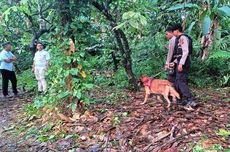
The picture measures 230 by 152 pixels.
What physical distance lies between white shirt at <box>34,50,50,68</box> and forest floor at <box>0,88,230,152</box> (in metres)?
2.35

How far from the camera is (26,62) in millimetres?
18750

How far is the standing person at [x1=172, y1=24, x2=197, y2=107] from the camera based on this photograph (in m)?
6.21

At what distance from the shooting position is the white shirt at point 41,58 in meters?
9.86

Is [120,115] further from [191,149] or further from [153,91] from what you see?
[191,149]

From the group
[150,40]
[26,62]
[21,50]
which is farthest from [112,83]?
[26,62]

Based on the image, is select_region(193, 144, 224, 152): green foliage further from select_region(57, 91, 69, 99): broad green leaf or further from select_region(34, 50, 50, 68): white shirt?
select_region(34, 50, 50, 68): white shirt

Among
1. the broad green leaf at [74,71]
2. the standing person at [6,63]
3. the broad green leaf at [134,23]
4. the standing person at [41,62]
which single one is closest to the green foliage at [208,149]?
the broad green leaf at [134,23]

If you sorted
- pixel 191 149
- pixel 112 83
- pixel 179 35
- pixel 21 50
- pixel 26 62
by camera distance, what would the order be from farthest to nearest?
pixel 26 62 → pixel 21 50 → pixel 112 83 → pixel 179 35 → pixel 191 149

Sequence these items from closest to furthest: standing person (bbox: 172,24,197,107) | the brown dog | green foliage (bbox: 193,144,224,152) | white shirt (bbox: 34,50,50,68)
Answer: green foliage (bbox: 193,144,224,152) < standing person (bbox: 172,24,197,107) < the brown dog < white shirt (bbox: 34,50,50,68)

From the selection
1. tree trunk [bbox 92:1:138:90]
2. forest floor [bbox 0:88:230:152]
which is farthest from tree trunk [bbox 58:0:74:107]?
tree trunk [bbox 92:1:138:90]

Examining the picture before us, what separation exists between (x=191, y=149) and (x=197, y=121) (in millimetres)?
1015

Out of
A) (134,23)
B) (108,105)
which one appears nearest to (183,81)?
(108,105)

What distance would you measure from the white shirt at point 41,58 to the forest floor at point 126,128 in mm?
2347

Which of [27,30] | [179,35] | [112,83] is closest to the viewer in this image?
[179,35]
